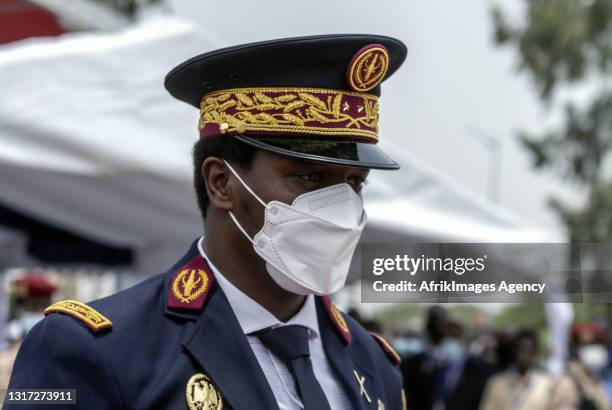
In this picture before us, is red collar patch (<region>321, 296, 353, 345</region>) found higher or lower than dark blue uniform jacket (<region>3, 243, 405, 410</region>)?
lower

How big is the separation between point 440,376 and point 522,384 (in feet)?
3.68

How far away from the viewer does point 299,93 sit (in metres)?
2.34

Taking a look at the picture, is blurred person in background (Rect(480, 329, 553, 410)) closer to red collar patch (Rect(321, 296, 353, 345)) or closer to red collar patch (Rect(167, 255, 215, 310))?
red collar patch (Rect(321, 296, 353, 345))

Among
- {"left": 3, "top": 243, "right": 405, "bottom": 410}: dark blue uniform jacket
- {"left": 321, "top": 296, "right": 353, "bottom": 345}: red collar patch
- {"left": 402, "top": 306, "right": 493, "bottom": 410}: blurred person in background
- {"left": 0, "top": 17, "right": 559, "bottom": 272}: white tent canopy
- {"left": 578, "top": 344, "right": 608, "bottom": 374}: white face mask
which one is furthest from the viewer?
{"left": 578, "top": 344, "right": 608, "bottom": 374}: white face mask

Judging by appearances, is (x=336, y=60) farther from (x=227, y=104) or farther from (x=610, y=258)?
(x=610, y=258)

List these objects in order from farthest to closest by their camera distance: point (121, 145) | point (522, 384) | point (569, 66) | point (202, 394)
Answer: point (569, 66), point (522, 384), point (121, 145), point (202, 394)

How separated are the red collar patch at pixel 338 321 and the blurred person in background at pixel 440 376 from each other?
262 inches

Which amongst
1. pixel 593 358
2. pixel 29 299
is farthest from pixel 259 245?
pixel 593 358

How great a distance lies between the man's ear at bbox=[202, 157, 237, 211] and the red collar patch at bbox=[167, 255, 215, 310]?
136mm

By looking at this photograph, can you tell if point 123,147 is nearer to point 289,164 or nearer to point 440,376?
point 289,164

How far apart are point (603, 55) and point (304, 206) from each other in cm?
2451

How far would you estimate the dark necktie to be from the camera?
2268mm

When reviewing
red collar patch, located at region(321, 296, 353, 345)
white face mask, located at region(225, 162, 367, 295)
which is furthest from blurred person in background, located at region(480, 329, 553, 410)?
white face mask, located at region(225, 162, 367, 295)

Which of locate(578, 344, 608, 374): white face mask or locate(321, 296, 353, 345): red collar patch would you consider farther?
locate(578, 344, 608, 374): white face mask
